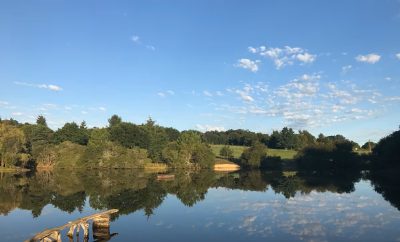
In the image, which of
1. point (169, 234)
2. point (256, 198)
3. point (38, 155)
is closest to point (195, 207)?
point (256, 198)

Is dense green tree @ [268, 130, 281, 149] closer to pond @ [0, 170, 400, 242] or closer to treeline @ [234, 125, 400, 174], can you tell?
treeline @ [234, 125, 400, 174]

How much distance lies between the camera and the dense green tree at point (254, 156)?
145 meters

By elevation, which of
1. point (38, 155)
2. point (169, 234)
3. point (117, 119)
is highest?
point (117, 119)

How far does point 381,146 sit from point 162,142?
78.2 meters

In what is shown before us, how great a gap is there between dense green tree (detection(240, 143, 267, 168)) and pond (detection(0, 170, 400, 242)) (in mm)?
75906

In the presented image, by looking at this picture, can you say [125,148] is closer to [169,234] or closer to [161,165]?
[161,165]

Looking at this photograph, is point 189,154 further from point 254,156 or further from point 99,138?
point 99,138

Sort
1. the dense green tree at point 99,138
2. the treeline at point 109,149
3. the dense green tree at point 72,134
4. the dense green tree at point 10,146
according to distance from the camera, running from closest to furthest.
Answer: the dense green tree at point 10,146 → the treeline at point 109,149 → the dense green tree at point 99,138 → the dense green tree at point 72,134

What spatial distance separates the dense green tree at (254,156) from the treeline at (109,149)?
15.4 metres

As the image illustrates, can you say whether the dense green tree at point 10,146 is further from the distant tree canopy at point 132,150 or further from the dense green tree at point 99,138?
the dense green tree at point 99,138

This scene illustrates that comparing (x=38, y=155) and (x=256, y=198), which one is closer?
(x=256, y=198)

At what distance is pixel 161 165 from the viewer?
470 ft

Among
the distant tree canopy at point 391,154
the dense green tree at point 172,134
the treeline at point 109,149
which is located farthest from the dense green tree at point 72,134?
the distant tree canopy at point 391,154

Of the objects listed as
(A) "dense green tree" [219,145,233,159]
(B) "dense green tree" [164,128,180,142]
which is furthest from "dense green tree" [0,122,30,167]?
(A) "dense green tree" [219,145,233,159]
